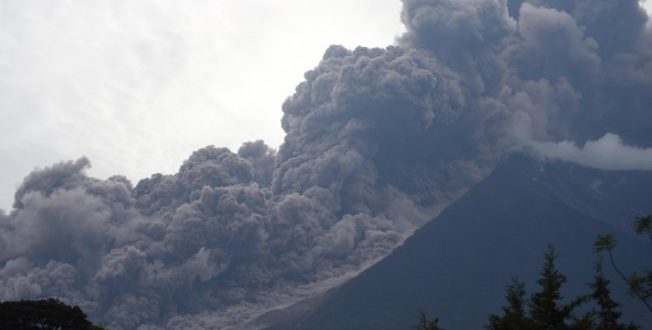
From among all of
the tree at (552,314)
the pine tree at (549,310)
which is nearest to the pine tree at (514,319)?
the tree at (552,314)

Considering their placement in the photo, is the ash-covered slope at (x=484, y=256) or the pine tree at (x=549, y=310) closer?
the pine tree at (x=549, y=310)

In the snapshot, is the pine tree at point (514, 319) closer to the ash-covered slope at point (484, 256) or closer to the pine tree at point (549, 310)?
the pine tree at point (549, 310)

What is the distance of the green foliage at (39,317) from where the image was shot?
36250 mm

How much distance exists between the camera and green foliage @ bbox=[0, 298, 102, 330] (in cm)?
3625

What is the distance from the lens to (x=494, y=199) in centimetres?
11562

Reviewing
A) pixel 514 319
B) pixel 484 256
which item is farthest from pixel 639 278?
pixel 484 256

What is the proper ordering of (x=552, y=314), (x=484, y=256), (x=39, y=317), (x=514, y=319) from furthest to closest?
(x=484, y=256) < (x=39, y=317) < (x=514, y=319) < (x=552, y=314)

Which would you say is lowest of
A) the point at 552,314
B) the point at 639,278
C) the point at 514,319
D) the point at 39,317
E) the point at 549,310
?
the point at 514,319

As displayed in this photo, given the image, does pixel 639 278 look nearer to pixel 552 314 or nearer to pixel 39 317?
pixel 552 314


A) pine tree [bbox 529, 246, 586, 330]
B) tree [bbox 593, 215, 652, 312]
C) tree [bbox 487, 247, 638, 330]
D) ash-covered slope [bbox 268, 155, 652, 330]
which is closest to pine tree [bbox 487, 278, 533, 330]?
tree [bbox 487, 247, 638, 330]

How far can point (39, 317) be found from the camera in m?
36.8


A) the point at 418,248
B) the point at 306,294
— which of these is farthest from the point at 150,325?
the point at 418,248

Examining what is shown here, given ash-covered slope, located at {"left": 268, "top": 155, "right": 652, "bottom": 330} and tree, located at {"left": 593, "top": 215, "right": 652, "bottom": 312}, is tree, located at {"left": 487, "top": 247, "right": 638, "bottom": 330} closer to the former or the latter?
tree, located at {"left": 593, "top": 215, "right": 652, "bottom": 312}

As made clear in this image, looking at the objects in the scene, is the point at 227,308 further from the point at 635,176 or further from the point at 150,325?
the point at 635,176
